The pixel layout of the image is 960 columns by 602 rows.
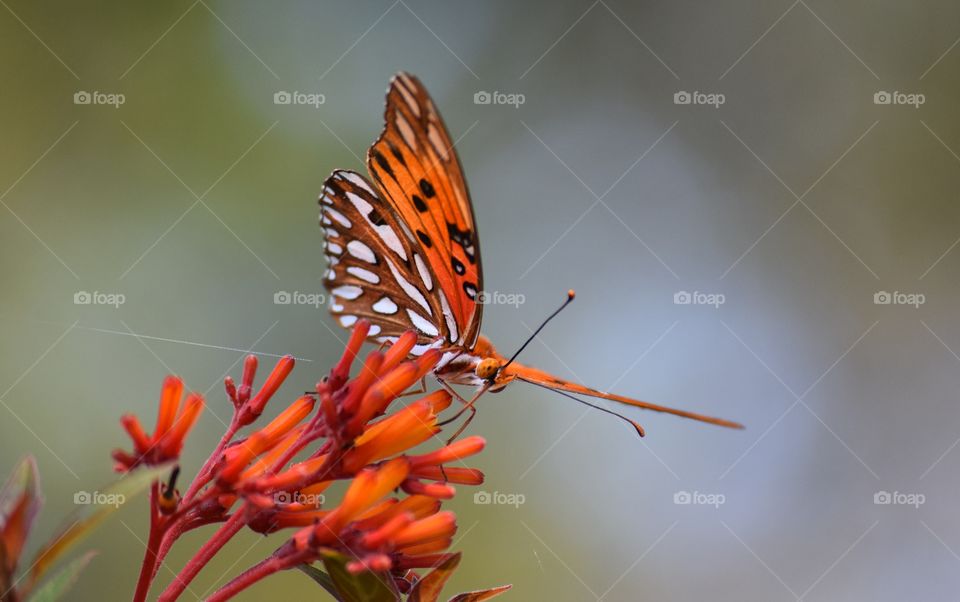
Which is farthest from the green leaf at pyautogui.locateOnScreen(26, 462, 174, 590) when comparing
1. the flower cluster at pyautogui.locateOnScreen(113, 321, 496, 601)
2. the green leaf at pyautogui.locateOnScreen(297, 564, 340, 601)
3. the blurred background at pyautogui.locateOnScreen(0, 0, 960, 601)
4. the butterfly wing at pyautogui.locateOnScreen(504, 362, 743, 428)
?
the blurred background at pyautogui.locateOnScreen(0, 0, 960, 601)

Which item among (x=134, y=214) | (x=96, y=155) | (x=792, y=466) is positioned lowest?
(x=792, y=466)

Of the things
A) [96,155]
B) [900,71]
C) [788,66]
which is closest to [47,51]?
[96,155]

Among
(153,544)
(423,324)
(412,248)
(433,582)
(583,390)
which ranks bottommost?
(433,582)

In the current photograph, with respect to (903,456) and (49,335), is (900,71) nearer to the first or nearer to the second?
(903,456)

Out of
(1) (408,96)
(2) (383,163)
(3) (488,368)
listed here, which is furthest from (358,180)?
(3) (488,368)

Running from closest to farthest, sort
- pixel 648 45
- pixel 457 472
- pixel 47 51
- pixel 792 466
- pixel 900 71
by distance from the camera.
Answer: pixel 457 472 < pixel 47 51 < pixel 792 466 < pixel 900 71 < pixel 648 45

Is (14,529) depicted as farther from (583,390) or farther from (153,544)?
(583,390)

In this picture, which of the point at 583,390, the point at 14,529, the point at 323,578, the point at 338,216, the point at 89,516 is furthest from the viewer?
the point at 338,216
